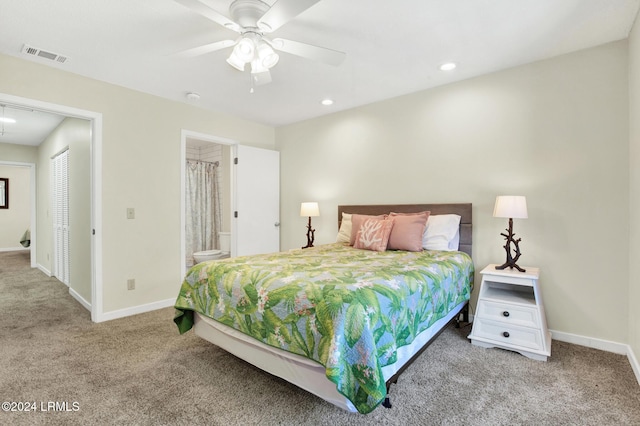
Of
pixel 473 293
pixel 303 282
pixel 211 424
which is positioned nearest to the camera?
pixel 211 424

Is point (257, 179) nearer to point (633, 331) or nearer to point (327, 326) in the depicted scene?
point (327, 326)

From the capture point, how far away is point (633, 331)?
88.0 inches

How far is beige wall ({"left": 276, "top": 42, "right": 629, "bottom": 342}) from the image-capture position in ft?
8.05

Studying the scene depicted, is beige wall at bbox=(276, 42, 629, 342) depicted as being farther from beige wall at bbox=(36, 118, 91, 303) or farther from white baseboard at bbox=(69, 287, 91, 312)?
white baseboard at bbox=(69, 287, 91, 312)

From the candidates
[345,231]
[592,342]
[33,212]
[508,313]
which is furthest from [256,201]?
[33,212]

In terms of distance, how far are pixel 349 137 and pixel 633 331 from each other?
3.19m

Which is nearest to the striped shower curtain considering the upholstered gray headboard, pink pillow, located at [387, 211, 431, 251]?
the upholstered gray headboard

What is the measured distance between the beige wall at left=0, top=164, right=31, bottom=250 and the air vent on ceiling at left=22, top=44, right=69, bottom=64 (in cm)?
731

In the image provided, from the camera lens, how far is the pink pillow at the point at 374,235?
9.90ft

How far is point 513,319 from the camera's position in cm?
241

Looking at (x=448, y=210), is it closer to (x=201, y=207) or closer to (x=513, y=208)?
(x=513, y=208)

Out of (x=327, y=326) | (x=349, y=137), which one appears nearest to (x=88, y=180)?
(x=349, y=137)

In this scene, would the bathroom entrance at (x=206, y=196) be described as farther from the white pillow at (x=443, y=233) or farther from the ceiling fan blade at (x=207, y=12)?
the ceiling fan blade at (x=207, y=12)

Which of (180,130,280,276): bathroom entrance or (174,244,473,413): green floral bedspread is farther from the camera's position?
(180,130,280,276): bathroom entrance
